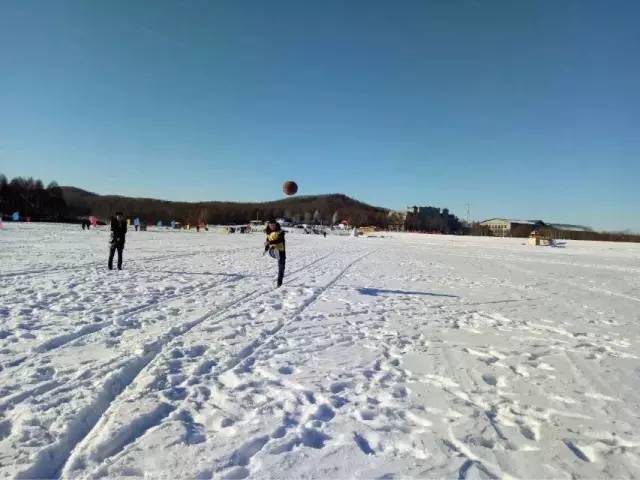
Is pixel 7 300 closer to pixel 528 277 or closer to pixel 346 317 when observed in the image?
pixel 346 317

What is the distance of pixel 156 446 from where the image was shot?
3301 millimetres

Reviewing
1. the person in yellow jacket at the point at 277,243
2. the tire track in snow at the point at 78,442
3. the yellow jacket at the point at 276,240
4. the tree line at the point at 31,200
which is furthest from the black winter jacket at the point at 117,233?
the tree line at the point at 31,200

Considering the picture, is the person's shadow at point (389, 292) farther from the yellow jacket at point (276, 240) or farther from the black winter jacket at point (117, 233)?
the black winter jacket at point (117, 233)

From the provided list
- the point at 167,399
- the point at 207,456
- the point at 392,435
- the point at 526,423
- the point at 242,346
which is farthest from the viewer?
the point at 242,346

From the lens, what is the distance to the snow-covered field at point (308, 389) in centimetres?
321

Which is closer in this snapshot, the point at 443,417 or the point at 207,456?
the point at 207,456

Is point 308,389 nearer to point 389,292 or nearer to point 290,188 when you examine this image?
point 389,292

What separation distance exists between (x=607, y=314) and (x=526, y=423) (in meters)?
7.10

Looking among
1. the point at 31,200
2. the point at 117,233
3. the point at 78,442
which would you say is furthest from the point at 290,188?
the point at 31,200

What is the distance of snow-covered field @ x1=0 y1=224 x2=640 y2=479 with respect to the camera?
3211 mm

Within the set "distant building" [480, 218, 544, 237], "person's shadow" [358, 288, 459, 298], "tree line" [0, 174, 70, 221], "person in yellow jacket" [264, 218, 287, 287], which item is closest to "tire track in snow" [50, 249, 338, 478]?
"person in yellow jacket" [264, 218, 287, 287]

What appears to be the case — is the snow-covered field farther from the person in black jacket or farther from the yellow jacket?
the person in black jacket

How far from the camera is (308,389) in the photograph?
14.9 feet

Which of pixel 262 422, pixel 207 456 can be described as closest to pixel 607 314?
A: pixel 262 422
